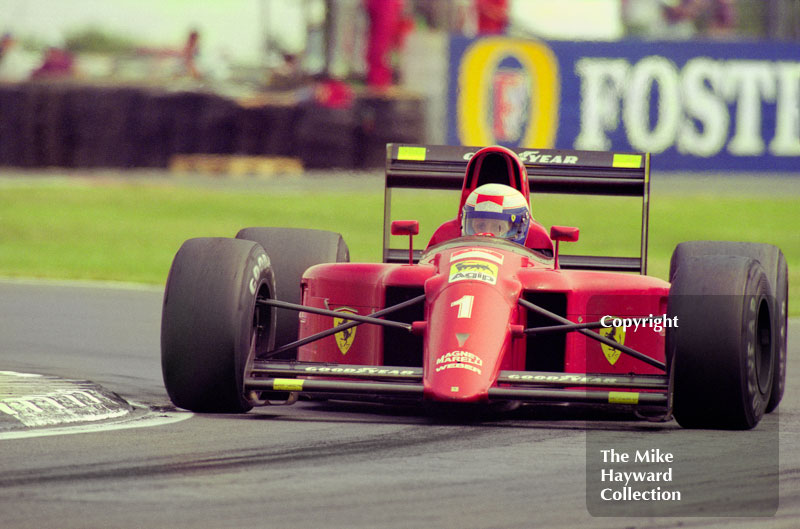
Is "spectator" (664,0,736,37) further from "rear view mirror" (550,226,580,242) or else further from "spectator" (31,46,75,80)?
"rear view mirror" (550,226,580,242)

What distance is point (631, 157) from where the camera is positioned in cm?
990

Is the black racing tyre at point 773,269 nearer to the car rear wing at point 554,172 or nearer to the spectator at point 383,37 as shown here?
the car rear wing at point 554,172

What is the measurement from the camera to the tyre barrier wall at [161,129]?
93.5 ft

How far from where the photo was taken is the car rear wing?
9875 millimetres

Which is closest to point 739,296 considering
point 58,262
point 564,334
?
point 564,334

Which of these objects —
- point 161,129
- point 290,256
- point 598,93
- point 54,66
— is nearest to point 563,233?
point 290,256

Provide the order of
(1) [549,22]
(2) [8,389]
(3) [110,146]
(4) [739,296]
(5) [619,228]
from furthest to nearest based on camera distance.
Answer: (1) [549,22] < (3) [110,146] < (5) [619,228] < (2) [8,389] < (4) [739,296]

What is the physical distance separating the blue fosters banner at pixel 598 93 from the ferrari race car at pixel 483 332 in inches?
800

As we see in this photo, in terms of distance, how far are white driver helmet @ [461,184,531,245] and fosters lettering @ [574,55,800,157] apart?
20.7 metres

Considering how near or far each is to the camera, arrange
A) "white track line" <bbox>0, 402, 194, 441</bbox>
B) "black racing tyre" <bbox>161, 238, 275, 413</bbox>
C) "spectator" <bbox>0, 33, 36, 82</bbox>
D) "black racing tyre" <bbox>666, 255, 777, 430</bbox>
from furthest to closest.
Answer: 1. "spectator" <bbox>0, 33, 36, 82</bbox>
2. "black racing tyre" <bbox>161, 238, 275, 413</bbox>
3. "black racing tyre" <bbox>666, 255, 777, 430</bbox>
4. "white track line" <bbox>0, 402, 194, 441</bbox>

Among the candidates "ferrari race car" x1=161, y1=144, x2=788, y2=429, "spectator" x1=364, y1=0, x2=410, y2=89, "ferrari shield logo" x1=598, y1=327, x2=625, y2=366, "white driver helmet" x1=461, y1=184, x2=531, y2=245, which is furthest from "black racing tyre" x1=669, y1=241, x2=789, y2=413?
"spectator" x1=364, y1=0, x2=410, y2=89

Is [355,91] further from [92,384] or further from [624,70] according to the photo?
[92,384]

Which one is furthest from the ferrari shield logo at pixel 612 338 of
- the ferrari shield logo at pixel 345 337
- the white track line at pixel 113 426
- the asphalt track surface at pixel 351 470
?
the white track line at pixel 113 426

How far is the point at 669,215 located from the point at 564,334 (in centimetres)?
1798
